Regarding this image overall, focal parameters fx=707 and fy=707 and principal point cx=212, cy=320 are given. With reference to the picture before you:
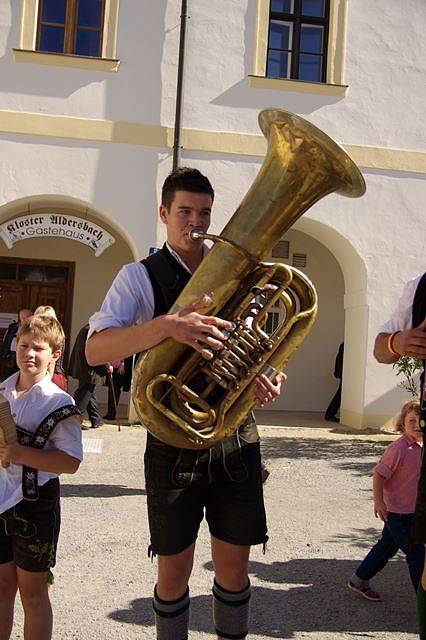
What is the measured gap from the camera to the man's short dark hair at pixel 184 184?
2527mm

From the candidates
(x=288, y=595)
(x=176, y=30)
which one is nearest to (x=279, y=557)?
(x=288, y=595)

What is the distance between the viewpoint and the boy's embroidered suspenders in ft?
8.34

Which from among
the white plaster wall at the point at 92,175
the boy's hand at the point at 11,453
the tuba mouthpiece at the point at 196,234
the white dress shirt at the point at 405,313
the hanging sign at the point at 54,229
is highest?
the white plaster wall at the point at 92,175

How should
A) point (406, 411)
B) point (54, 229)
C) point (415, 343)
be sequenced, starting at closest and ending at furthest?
1. point (415, 343)
2. point (406, 411)
3. point (54, 229)

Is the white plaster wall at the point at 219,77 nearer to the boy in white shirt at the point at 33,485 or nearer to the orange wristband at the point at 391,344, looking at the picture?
the boy in white shirt at the point at 33,485

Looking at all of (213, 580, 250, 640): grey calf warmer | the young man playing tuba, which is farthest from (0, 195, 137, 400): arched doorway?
(213, 580, 250, 640): grey calf warmer

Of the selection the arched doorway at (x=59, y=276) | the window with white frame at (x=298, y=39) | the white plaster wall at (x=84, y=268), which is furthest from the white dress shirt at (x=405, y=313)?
the white plaster wall at (x=84, y=268)

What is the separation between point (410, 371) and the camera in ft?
29.3

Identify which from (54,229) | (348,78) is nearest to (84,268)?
(54,229)

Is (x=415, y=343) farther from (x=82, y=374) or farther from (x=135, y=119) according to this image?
(x=135, y=119)

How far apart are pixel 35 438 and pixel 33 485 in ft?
0.55

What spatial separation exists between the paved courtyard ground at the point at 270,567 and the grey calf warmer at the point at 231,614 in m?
0.71

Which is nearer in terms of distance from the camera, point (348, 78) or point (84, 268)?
point (348, 78)

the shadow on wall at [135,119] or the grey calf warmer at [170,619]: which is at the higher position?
the shadow on wall at [135,119]
